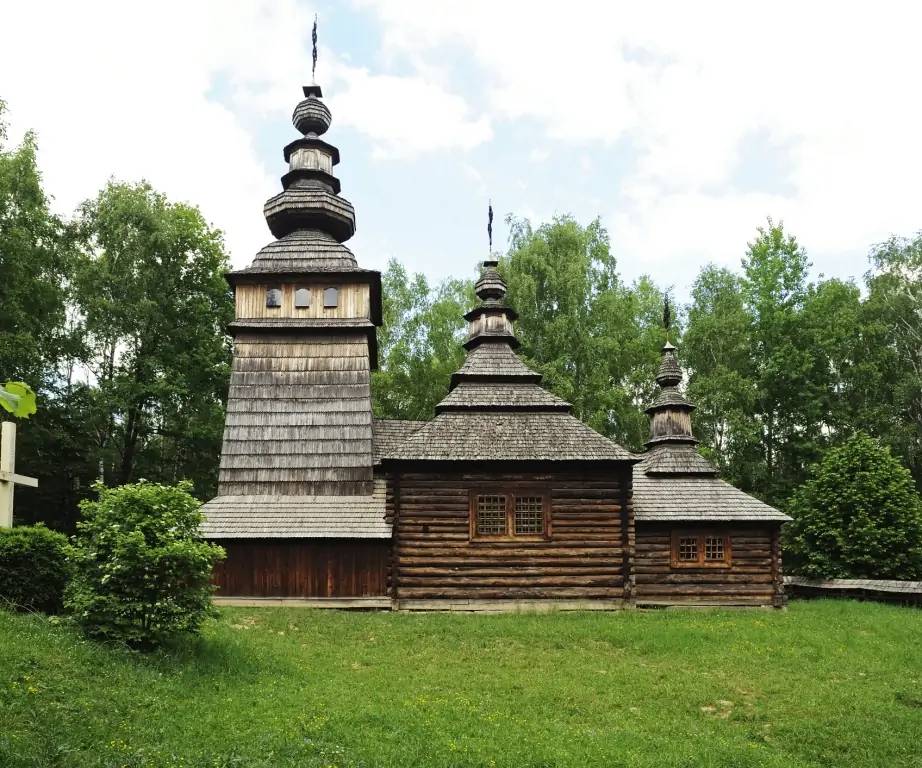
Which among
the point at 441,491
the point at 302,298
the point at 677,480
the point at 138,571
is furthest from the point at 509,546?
the point at 138,571

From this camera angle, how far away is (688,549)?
2030 cm

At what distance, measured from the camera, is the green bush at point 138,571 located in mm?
10867

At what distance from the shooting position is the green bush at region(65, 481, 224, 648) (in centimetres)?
1087

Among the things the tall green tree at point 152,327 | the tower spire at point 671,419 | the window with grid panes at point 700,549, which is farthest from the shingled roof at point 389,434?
the tall green tree at point 152,327

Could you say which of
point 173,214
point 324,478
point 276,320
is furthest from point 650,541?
point 173,214

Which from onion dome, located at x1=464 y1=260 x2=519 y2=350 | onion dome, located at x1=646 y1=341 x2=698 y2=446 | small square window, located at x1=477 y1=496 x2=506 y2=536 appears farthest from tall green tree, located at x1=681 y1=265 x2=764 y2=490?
small square window, located at x1=477 y1=496 x2=506 y2=536

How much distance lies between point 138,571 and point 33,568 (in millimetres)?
1926

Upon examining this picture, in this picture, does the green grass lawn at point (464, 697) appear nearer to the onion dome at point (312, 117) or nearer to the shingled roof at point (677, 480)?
the shingled roof at point (677, 480)

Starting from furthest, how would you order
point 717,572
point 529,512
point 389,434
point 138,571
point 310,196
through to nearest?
point 310,196, point 389,434, point 717,572, point 529,512, point 138,571

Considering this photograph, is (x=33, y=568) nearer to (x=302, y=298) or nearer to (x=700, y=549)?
(x=302, y=298)

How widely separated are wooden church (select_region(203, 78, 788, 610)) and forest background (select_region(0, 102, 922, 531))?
1015 centimetres

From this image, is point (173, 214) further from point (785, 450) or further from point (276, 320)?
point (785, 450)

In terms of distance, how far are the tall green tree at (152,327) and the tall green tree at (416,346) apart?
24.8 ft

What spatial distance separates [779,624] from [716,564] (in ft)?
12.8
